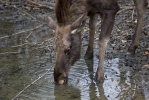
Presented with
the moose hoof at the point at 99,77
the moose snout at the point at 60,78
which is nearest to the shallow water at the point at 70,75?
the moose hoof at the point at 99,77

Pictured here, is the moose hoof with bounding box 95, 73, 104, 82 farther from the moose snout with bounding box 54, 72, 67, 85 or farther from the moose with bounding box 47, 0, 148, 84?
the moose snout with bounding box 54, 72, 67, 85

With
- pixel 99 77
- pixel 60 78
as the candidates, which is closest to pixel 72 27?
pixel 60 78

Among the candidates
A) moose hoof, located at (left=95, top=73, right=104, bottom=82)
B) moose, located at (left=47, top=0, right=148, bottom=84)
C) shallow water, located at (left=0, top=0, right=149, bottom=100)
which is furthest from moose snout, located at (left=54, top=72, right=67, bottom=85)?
moose hoof, located at (left=95, top=73, right=104, bottom=82)

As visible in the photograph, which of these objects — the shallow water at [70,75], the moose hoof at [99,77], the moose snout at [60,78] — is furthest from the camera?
the moose hoof at [99,77]

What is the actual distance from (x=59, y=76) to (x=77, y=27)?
816 mm

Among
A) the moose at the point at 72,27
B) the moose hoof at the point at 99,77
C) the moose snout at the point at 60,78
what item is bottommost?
the moose hoof at the point at 99,77

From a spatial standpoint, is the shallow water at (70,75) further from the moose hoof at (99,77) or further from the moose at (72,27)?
the moose at (72,27)

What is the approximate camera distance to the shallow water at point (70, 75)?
5.73 metres

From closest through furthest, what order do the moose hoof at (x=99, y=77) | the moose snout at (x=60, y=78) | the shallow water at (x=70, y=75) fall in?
the moose snout at (x=60, y=78), the shallow water at (x=70, y=75), the moose hoof at (x=99, y=77)

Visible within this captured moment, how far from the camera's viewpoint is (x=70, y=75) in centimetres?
644

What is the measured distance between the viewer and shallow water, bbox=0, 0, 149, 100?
18.8 ft

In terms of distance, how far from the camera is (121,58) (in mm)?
7176

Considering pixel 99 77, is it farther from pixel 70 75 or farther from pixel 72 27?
pixel 72 27

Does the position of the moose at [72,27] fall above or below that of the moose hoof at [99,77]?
above
